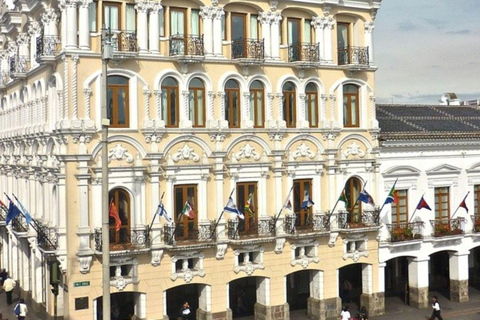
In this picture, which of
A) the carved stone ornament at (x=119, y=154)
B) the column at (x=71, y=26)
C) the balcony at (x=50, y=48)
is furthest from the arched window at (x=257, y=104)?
the balcony at (x=50, y=48)

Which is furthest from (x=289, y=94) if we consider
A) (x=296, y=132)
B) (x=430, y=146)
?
(x=430, y=146)

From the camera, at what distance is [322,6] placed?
37.8 m

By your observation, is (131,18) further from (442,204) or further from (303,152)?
A: (442,204)

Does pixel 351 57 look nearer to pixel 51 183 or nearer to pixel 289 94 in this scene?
pixel 289 94

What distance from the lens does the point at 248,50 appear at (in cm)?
3541

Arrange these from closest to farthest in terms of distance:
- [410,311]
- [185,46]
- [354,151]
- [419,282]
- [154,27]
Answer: [154,27]
[185,46]
[354,151]
[410,311]
[419,282]

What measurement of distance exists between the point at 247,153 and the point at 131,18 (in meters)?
8.79

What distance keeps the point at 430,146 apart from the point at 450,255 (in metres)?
7.00

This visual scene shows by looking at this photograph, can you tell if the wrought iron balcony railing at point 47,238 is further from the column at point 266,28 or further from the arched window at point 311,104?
the arched window at point 311,104

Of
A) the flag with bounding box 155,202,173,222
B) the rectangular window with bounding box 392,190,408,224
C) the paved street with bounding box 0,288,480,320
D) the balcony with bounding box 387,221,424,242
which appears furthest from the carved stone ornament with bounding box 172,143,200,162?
the rectangular window with bounding box 392,190,408,224

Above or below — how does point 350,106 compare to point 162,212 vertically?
above

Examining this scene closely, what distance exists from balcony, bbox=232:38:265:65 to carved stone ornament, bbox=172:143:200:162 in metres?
5.23

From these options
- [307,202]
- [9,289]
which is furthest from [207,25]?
[9,289]

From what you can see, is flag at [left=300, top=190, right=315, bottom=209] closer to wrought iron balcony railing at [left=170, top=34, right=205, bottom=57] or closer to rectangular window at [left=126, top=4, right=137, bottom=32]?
wrought iron balcony railing at [left=170, top=34, right=205, bottom=57]
